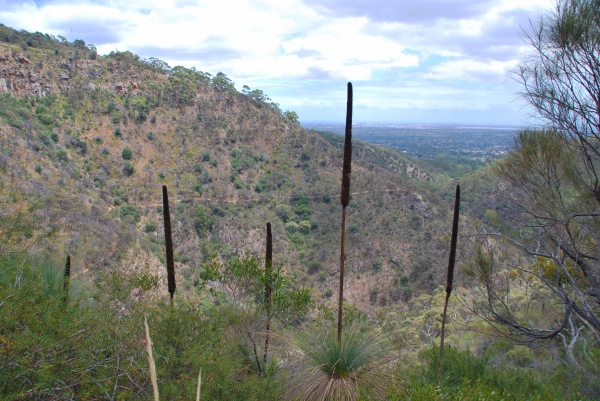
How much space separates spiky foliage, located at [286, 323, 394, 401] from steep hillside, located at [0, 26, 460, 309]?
13399mm

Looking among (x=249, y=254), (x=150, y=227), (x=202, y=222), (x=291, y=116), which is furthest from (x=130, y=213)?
(x=291, y=116)

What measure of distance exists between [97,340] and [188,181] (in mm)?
25995

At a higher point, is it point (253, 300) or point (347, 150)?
point (347, 150)

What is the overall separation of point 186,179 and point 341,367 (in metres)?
26.5

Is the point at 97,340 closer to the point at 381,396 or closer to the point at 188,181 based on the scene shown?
the point at 381,396

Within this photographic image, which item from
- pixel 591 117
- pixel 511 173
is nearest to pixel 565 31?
pixel 591 117

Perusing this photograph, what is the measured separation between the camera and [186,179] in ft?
93.9

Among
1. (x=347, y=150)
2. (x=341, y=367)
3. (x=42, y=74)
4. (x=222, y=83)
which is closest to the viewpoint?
(x=347, y=150)

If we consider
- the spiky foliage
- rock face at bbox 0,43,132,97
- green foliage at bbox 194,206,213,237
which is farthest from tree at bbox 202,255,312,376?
rock face at bbox 0,43,132,97

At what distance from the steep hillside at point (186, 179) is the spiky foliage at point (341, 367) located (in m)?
13.4

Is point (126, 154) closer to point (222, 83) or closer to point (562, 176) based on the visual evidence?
point (222, 83)

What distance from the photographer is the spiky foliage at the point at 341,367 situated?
3.78 metres

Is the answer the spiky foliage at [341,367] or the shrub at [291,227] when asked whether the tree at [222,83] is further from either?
the spiky foliage at [341,367]

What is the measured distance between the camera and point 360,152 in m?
42.8
